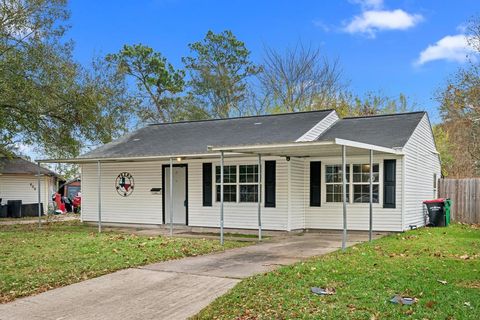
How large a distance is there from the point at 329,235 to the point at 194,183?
15.5ft

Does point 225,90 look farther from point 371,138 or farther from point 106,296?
point 106,296

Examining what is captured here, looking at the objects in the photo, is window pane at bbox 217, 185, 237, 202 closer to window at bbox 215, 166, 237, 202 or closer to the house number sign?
window at bbox 215, 166, 237, 202

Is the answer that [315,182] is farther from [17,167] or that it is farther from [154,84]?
[154,84]

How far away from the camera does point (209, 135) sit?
54.6ft

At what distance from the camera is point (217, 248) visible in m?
10.6

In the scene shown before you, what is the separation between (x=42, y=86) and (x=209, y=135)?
583 centimetres

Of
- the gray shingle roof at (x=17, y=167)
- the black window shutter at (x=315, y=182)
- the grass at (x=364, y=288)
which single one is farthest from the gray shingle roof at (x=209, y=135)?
the gray shingle roof at (x=17, y=167)

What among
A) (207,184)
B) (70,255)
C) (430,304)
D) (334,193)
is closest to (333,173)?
(334,193)

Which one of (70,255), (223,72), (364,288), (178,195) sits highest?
(223,72)

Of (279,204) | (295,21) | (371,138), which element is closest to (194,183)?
(279,204)

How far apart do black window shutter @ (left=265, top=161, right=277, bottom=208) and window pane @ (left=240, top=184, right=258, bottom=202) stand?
0.40m

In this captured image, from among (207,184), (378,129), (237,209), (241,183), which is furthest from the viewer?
(207,184)

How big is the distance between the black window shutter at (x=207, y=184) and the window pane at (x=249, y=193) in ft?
3.74

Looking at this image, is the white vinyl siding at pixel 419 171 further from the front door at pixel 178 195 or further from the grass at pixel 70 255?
the front door at pixel 178 195
